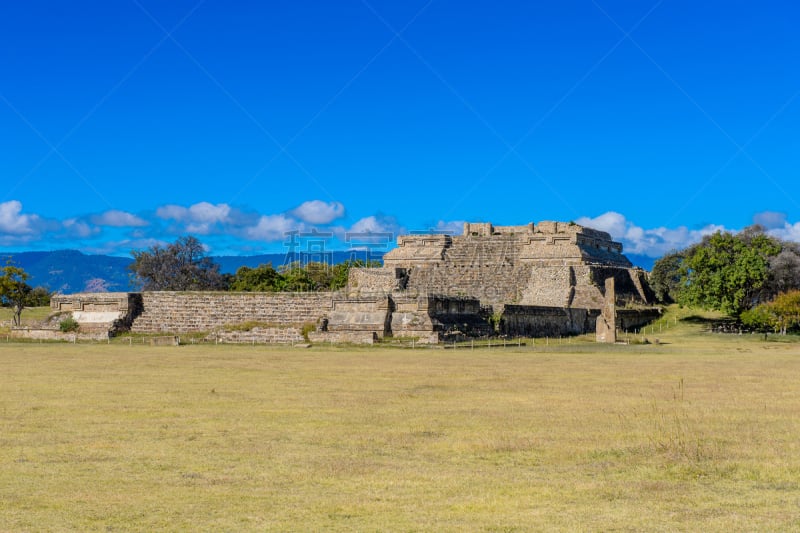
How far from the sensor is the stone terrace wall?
1638 inches

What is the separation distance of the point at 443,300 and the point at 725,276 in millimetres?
15376

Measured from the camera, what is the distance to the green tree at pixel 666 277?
59094 mm

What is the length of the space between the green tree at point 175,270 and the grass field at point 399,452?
162 feet

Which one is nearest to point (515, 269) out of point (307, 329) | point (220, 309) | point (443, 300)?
point (443, 300)

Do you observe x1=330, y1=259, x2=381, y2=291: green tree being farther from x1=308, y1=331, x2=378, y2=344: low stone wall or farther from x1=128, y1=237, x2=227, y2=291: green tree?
x1=308, y1=331, x2=378, y2=344: low stone wall

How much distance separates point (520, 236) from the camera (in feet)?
183

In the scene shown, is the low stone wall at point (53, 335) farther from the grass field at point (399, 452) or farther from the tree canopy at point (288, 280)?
the tree canopy at point (288, 280)

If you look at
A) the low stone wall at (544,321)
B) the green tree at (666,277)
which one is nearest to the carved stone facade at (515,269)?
the low stone wall at (544,321)

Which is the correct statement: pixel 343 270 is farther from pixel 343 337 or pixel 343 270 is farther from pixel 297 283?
pixel 343 337

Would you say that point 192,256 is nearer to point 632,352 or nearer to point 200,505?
point 632,352

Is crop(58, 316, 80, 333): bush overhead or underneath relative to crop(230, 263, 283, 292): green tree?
underneath

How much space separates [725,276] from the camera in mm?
46031

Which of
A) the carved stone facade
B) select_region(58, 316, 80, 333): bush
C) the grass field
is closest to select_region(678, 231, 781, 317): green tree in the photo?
the carved stone facade

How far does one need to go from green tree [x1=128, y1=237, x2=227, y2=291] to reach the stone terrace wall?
2681cm
